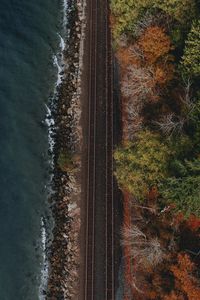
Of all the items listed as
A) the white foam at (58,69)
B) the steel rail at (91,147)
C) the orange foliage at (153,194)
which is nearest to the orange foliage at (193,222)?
the orange foliage at (153,194)

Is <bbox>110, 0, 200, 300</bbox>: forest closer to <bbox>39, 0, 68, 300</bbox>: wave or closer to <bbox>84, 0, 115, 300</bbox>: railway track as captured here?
<bbox>84, 0, 115, 300</bbox>: railway track

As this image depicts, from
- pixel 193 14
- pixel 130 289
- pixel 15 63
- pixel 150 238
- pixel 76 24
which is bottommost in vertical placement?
pixel 130 289

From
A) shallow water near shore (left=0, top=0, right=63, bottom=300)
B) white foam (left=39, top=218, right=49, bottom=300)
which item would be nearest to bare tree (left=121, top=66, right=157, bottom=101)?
shallow water near shore (left=0, top=0, right=63, bottom=300)

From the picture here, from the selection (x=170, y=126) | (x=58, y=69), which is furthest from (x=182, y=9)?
(x=58, y=69)

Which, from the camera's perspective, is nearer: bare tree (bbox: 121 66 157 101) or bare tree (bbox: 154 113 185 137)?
bare tree (bbox: 154 113 185 137)

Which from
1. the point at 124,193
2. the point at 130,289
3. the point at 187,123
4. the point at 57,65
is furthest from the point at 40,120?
the point at 130,289

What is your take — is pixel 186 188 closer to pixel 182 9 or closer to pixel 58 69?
pixel 182 9

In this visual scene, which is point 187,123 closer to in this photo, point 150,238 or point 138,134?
point 138,134
